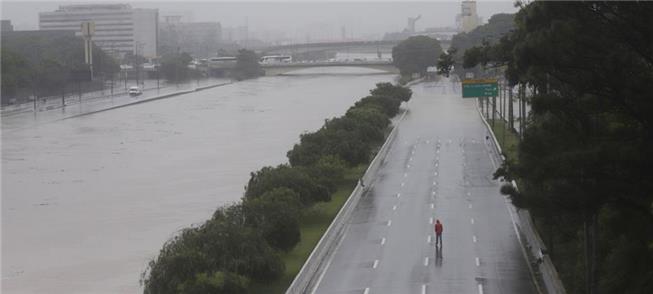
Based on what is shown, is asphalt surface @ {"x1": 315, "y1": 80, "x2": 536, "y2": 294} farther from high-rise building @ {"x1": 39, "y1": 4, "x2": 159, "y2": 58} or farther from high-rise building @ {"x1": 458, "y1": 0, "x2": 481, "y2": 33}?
high-rise building @ {"x1": 39, "y1": 4, "x2": 159, "y2": 58}

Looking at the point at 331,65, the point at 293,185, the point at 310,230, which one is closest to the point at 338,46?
the point at 331,65

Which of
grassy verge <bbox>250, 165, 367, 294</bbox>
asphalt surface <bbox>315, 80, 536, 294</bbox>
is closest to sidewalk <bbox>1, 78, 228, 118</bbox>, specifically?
asphalt surface <bbox>315, 80, 536, 294</bbox>

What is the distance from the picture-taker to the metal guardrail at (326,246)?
18.2 meters

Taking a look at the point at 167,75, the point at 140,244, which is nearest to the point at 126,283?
the point at 140,244

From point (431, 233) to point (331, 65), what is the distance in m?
97.5

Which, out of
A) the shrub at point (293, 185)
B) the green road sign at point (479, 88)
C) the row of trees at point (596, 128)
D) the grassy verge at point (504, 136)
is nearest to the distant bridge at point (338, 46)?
the grassy verge at point (504, 136)

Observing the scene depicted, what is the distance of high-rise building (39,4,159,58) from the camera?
7160 inches

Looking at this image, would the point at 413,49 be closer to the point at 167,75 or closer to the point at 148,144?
the point at 167,75

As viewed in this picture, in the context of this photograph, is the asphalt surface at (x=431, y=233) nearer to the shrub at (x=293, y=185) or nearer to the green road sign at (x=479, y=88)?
the shrub at (x=293, y=185)

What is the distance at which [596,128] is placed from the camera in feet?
50.1

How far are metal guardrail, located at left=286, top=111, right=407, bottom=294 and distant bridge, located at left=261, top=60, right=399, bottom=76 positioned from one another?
84.5 m

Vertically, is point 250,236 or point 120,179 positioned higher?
point 250,236

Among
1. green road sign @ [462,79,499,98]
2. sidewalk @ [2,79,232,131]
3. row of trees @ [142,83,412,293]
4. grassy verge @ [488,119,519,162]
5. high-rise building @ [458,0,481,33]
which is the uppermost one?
high-rise building @ [458,0,481,33]

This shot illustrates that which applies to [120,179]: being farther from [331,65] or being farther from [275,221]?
[331,65]
